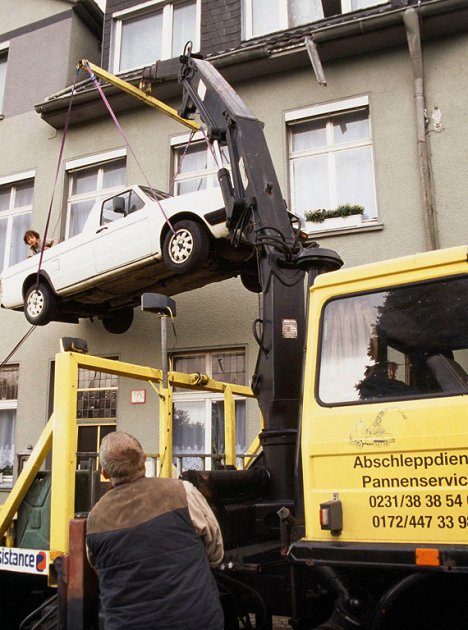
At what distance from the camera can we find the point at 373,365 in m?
3.20

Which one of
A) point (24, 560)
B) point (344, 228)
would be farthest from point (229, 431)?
point (344, 228)

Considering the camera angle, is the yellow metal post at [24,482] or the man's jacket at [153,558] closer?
the man's jacket at [153,558]

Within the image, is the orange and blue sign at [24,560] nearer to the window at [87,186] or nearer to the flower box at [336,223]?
the flower box at [336,223]

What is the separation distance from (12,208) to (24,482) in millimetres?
8913

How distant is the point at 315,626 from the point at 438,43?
8218 mm

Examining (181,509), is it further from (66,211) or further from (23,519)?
(66,211)

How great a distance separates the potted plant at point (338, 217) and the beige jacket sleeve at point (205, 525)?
6.59 m

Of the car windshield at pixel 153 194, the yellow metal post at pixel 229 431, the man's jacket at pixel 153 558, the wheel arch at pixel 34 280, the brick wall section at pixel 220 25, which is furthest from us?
the brick wall section at pixel 220 25

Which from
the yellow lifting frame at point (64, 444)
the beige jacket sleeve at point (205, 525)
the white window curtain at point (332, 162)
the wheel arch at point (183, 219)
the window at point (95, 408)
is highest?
the white window curtain at point (332, 162)

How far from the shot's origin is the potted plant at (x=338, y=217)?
9.02m

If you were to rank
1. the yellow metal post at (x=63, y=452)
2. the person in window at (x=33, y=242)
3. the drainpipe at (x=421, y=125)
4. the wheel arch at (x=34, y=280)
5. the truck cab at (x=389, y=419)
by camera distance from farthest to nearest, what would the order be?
the person in window at (x=33, y=242)
the wheel arch at (x=34, y=280)
the drainpipe at (x=421, y=125)
the yellow metal post at (x=63, y=452)
the truck cab at (x=389, y=419)

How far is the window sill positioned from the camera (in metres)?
8.79

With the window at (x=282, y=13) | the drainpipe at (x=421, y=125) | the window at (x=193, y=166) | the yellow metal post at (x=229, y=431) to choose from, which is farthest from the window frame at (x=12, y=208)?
the yellow metal post at (x=229, y=431)

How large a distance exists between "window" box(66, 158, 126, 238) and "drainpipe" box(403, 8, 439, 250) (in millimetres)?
4928
